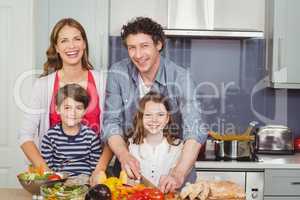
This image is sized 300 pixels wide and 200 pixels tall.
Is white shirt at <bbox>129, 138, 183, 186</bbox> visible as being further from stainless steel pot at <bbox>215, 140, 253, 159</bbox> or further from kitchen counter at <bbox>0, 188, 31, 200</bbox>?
stainless steel pot at <bbox>215, 140, 253, 159</bbox>

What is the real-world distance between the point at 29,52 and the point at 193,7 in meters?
1.02


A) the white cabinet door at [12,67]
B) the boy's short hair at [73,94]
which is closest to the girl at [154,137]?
the boy's short hair at [73,94]

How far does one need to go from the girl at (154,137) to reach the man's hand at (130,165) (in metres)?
0.09

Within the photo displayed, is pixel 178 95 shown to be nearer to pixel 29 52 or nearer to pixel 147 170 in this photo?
pixel 147 170

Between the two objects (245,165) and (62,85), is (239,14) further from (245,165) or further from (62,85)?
(62,85)

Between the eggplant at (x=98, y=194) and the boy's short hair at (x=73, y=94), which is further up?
the boy's short hair at (x=73, y=94)

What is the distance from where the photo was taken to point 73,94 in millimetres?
2324

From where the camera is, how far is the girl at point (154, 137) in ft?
7.47

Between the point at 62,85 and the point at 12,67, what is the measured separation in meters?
1.00

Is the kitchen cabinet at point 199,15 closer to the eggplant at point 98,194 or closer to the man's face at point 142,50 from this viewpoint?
the man's face at point 142,50

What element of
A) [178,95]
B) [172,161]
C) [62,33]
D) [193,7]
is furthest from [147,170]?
[193,7]

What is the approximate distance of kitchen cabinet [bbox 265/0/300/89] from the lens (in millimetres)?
3045

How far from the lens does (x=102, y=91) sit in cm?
235

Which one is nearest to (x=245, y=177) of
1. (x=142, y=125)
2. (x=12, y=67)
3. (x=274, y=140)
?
(x=274, y=140)
